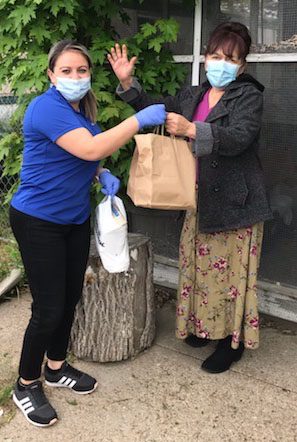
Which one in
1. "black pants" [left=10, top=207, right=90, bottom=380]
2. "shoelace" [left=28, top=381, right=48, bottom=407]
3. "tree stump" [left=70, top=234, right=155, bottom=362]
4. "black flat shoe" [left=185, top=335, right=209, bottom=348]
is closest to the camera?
"black pants" [left=10, top=207, right=90, bottom=380]

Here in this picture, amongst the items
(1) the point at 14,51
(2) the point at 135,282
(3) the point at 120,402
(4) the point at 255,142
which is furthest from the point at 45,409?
(1) the point at 14,51

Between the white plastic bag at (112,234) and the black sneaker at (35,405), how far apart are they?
0.75 metres

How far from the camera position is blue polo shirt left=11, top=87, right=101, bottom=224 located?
219 cm

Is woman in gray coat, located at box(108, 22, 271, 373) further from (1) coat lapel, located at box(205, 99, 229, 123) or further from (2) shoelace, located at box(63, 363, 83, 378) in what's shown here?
(2) shoelace, located at box(63, 363, 83, 378)

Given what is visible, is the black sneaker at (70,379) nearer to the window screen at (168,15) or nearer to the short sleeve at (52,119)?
the short sleeve at (52,119)

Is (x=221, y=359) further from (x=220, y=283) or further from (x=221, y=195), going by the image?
(x=221, y=195)

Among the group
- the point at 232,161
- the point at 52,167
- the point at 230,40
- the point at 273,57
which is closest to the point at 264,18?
the point at 273,57

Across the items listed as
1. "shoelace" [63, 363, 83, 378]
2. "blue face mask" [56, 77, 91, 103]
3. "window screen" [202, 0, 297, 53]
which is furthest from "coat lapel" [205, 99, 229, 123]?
"shoelace" [63, 363, 83, 378]

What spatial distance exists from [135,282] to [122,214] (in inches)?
24.2

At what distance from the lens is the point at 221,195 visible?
2758 millimetres

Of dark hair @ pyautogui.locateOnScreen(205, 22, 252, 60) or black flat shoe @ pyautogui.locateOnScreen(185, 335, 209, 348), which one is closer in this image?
dark hair @ pyautogui.locateOnScreen(205, 22, 252, 60)

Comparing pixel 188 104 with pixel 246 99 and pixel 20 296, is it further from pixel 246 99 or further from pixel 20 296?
pixel 20 296

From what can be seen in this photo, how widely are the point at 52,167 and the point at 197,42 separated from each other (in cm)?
169

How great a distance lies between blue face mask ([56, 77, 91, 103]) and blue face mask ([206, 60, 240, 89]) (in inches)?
25.6
